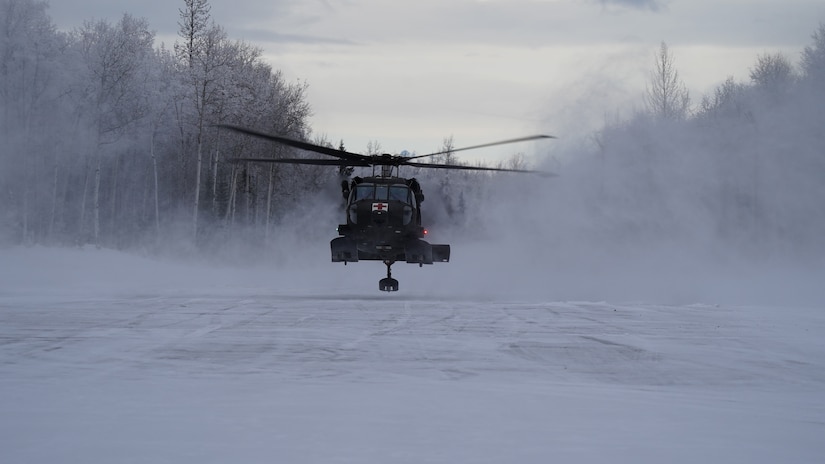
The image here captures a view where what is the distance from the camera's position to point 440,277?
114 ft

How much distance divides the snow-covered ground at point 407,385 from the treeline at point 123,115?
34.2 m

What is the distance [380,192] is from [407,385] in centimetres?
1541

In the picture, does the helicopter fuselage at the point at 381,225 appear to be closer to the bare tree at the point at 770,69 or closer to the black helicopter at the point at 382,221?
the black helicopter at the point at 382,221


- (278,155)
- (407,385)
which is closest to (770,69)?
(278,155)

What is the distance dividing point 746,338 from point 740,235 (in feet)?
58.9

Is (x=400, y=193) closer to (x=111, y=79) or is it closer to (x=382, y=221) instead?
(x=382, y=221)

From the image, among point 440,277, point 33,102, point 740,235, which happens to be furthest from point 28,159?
point 740,235

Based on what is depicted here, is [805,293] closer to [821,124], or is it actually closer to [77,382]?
[821,124]

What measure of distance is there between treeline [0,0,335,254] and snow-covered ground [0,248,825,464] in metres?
34.2

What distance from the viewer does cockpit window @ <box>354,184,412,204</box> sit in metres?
25.0

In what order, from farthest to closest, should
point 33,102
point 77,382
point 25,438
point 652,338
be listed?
point 33,102, point 652,338, point 77,382, point 25,438

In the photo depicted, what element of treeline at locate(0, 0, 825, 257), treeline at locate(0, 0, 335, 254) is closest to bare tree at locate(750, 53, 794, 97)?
treeline at locate(0, 0, 825, 257)

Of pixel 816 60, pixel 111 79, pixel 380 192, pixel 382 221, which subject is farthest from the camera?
pixel 111 79

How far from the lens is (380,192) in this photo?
25000 millimetres
